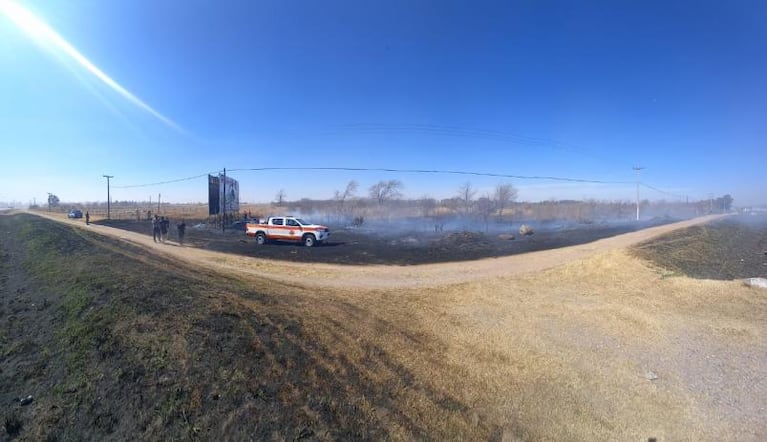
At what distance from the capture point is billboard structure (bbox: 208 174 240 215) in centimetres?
3103

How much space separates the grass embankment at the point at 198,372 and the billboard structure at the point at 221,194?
88.6ft

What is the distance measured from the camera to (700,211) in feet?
312

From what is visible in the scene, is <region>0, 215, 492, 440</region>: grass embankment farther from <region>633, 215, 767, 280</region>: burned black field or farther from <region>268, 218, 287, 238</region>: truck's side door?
<region>268, 218, 287, 238</region>: truck's side door

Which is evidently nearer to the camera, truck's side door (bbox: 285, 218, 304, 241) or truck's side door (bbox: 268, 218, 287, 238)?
truck's side door (bbox: 285, 218, 304, 241)

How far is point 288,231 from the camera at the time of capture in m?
21.9

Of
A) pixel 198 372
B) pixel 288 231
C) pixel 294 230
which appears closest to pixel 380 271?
pixel 198 372

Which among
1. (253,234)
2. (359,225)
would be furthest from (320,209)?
(253,234)

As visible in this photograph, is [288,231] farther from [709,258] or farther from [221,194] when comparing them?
[709,258]

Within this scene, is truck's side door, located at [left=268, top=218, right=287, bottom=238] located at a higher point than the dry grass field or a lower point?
higher

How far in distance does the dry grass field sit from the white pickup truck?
42.9ft

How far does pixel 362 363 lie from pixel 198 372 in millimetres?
2179

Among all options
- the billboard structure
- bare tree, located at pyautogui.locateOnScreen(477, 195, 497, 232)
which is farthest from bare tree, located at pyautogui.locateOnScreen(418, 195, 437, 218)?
the billboard structure

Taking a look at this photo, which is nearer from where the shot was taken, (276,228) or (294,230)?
(294,230)

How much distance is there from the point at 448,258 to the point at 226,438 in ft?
48.4
